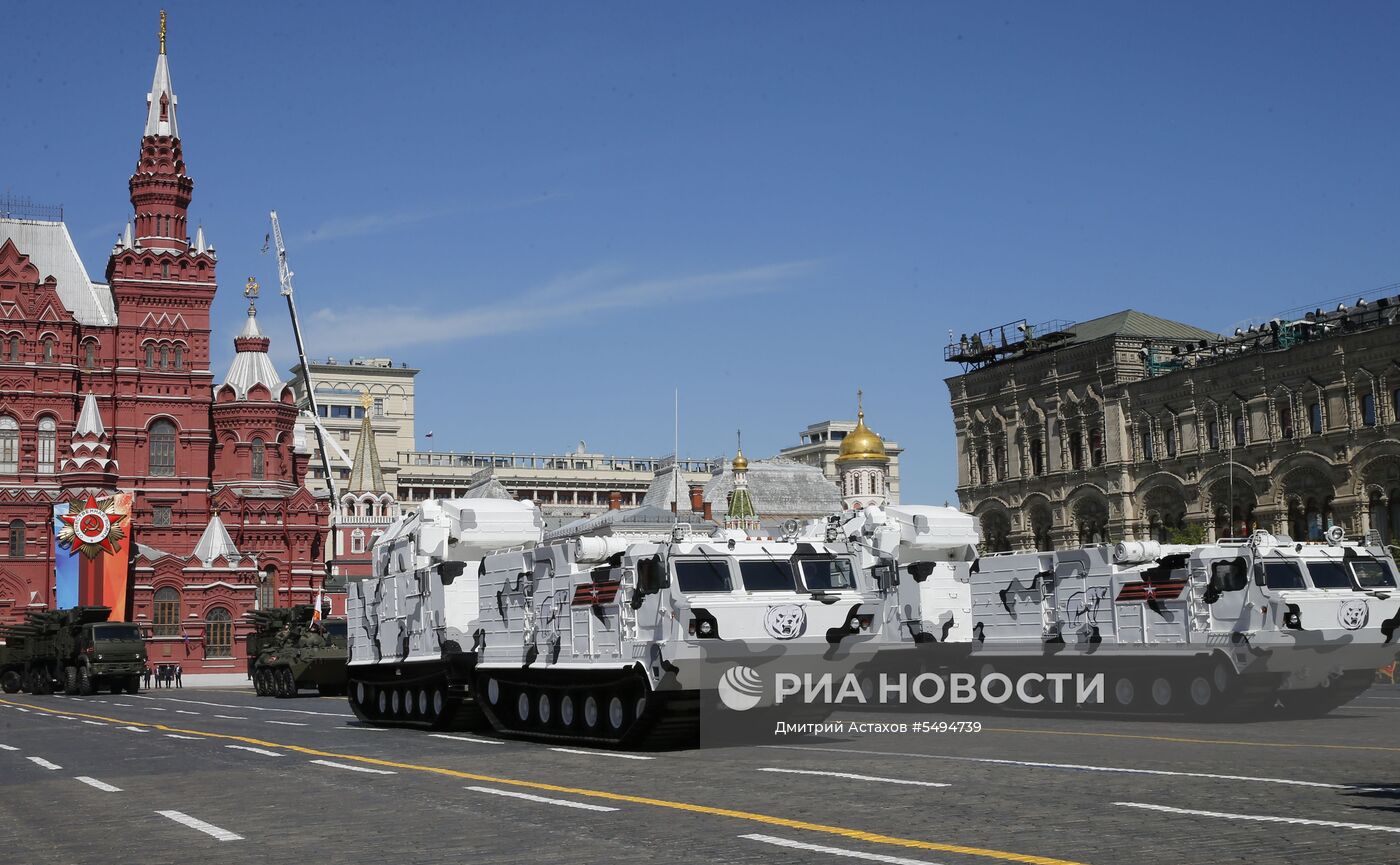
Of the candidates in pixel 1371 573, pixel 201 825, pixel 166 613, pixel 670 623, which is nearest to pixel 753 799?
pixel 201 825

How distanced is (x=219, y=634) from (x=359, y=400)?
10822 centimetres

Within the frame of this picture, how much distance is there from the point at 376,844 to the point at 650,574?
865 cm

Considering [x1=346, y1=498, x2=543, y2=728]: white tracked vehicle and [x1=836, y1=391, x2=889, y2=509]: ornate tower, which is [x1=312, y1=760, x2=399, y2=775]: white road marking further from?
[x1=836, y1=391, x2=889, y2=509]: ornate tower

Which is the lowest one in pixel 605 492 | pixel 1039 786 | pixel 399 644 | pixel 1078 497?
pixel 1039 786

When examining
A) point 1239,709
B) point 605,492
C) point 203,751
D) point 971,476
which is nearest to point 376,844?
point 203,751

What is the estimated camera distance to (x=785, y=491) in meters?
122

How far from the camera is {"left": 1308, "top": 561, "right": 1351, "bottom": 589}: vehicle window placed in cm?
2534

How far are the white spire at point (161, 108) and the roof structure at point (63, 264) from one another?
8.68 meters

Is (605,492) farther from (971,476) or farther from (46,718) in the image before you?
(46,718)

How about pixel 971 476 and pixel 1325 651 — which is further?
pixel 971 476

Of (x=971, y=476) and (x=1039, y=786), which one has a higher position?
(x=971, y=476)

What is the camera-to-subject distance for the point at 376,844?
11625 millimetres

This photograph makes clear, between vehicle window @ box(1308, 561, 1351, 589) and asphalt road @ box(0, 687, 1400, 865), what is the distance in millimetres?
3000

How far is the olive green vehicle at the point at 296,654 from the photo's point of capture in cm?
4512
